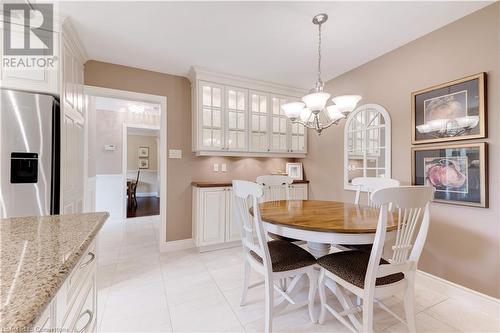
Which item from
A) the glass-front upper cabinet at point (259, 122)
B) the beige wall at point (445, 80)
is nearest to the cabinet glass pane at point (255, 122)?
the glass-front upper cabinet at point (259, 122)

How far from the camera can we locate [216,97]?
3107 millimetres

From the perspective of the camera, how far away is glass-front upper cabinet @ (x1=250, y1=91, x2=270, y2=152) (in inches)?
133

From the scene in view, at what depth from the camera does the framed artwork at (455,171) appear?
1813mm

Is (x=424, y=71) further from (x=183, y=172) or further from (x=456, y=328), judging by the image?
(x=183, y=172)

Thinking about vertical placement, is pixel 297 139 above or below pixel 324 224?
above

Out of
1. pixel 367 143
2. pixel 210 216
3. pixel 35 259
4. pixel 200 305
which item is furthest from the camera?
pixel 210 216

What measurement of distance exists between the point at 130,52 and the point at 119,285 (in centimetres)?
253

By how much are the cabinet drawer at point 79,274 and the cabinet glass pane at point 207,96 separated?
236 cm

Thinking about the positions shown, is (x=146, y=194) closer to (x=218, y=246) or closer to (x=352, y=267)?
(x=218, y=246)

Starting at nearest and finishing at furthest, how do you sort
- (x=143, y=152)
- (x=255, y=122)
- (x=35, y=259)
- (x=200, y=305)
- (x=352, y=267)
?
(x=35, y=259) → (x=352, y=267) → (x=200, y=305) → (x=255, y=122) → (x=143, y=152)

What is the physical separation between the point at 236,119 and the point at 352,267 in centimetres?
246

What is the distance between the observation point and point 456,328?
158cm

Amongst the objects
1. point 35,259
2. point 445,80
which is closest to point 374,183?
point 445,80

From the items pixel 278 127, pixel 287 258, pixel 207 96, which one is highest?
pixel 207 96
